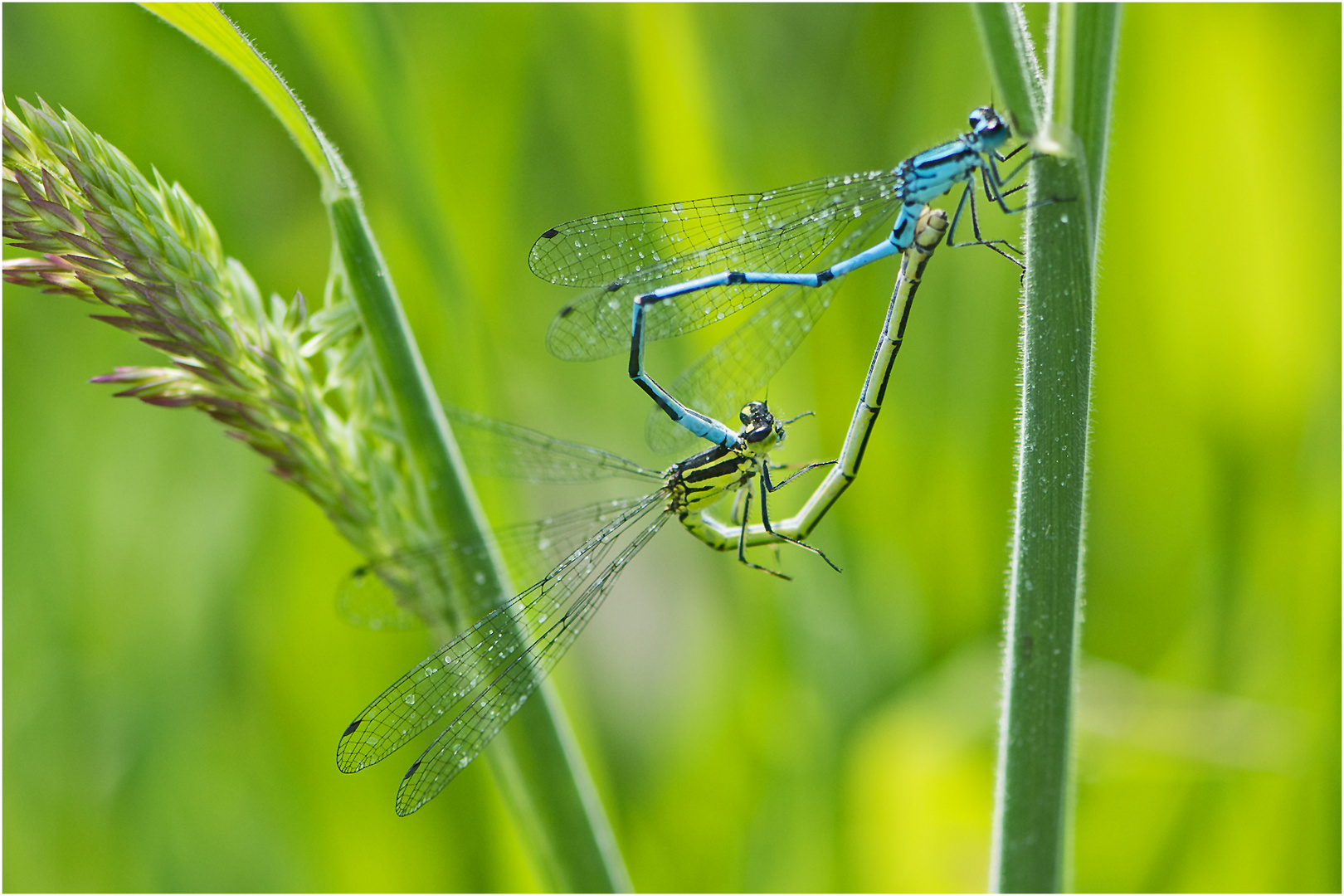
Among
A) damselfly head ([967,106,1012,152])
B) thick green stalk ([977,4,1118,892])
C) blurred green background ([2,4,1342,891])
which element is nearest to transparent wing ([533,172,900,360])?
damselfly head ([967,106,1012,152])

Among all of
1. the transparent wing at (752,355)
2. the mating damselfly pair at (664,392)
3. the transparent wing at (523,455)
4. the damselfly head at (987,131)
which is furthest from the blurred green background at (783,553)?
the damselfly head at (987,131)

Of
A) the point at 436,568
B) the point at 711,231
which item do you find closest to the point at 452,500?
the point at 436,568

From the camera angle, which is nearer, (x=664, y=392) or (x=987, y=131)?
(x=987, y=131)

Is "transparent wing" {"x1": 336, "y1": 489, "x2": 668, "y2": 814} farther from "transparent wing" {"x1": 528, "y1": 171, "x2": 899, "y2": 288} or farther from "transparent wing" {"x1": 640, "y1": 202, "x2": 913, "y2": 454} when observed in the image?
"transparent wing" {"x1": 528, "y1": 171, "x2": 899, "y2": 288}

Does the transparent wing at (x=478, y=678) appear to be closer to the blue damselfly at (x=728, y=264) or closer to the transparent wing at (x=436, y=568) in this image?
the transparent wing at (x=436, y=568)

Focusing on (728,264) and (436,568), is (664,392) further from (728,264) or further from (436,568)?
(436,568)

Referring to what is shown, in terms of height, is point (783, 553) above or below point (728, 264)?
below
